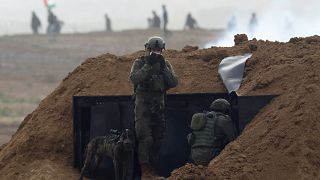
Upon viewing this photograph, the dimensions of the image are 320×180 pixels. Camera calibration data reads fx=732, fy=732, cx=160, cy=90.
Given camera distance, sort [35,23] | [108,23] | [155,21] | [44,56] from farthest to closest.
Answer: [108,23] → [155,21] → [35,23] → [44,56]

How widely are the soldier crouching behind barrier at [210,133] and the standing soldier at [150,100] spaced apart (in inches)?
18.2

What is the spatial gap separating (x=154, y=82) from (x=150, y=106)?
0.89ft

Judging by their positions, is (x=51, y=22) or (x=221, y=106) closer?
(x=221, y=106)

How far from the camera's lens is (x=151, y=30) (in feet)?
158

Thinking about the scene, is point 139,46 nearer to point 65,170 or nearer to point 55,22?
point 55,22

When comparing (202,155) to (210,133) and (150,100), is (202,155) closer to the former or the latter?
(210,133)

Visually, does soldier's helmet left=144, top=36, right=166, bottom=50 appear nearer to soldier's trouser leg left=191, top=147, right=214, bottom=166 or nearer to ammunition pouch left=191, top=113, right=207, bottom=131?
ammunition pouch left=191, top=113, right=207, bottom=131

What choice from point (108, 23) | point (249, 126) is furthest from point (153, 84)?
point (108, 23)

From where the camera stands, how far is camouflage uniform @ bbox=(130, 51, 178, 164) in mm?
8047

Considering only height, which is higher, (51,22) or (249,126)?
(51,22)

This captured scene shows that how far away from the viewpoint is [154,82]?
8.05 metres

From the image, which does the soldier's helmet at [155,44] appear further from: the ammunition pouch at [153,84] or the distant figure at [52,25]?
the distant figure at [52,25]

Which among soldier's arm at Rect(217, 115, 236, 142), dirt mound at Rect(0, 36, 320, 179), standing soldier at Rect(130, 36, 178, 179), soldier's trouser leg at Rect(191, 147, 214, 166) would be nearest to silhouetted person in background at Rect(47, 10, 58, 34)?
dirt mound at Rect(0, 36, 320, 179)

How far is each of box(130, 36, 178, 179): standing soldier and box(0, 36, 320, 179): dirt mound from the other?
97 cm
